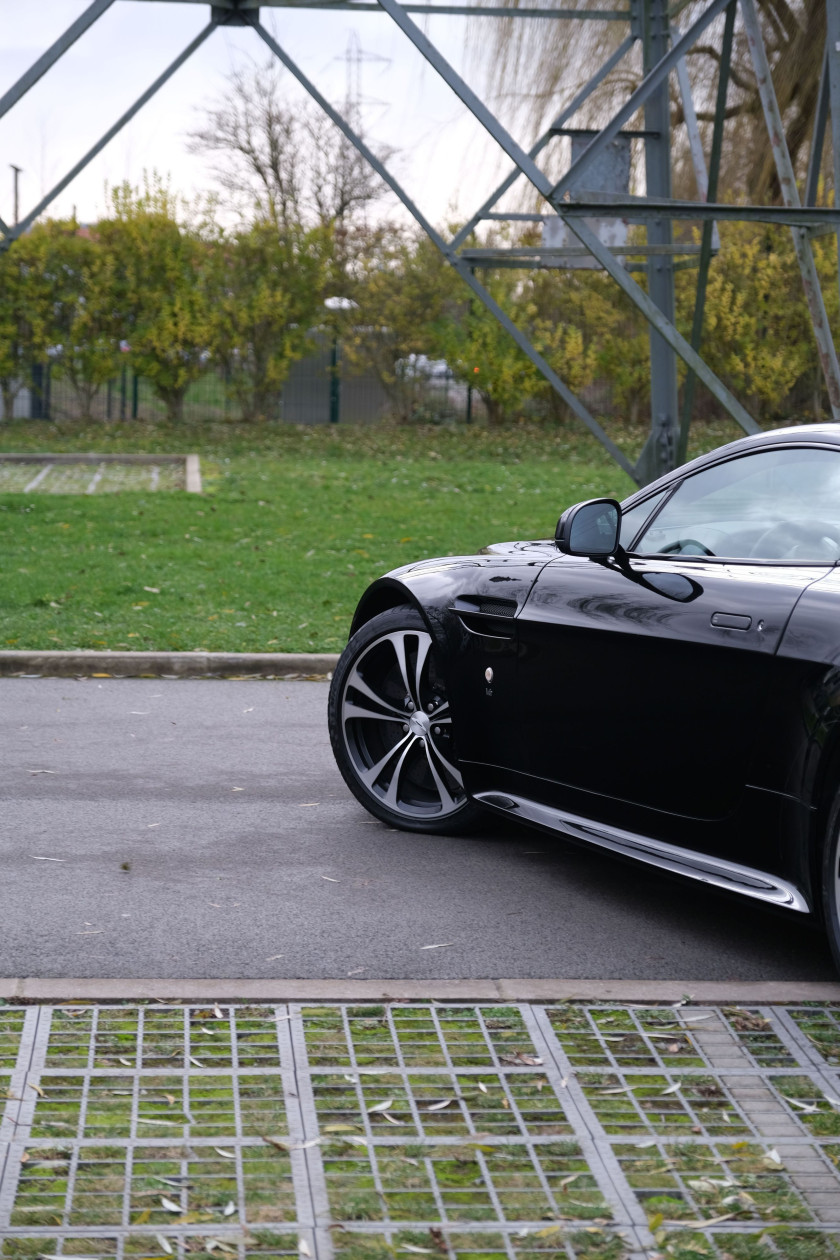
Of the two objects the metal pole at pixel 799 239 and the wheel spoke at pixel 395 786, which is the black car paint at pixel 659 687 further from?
the metal pole at pixel 799 239

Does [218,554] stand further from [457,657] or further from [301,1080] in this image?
[301,1080]

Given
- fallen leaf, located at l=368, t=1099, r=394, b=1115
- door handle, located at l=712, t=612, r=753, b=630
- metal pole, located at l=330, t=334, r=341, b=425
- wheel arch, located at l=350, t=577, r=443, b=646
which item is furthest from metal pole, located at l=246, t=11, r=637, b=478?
metal pole, located at l=330, t=334, r=341, b=425

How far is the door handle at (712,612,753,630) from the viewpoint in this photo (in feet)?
13.2

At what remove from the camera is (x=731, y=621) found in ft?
13.3

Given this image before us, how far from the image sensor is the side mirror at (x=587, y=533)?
14.7ft

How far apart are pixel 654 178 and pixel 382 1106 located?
9753mm

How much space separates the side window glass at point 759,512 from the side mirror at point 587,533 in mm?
141

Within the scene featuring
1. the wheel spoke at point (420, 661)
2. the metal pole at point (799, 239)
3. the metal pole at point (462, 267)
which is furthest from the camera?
the metal pole at point (462, 267)

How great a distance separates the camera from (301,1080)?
3.29 metres

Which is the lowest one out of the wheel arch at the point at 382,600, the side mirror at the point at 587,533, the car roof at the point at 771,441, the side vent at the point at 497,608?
the wheel arch at the point at 382,600

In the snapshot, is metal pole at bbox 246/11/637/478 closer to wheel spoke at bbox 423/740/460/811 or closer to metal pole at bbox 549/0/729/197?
metal pole at bbox 549/0/729/197

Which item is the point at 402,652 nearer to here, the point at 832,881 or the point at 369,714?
the point at 369,714

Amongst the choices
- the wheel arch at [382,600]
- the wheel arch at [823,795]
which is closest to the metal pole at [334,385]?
the wheel arch at [382,600]

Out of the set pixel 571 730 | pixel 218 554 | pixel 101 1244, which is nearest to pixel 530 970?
pixel 571 730
